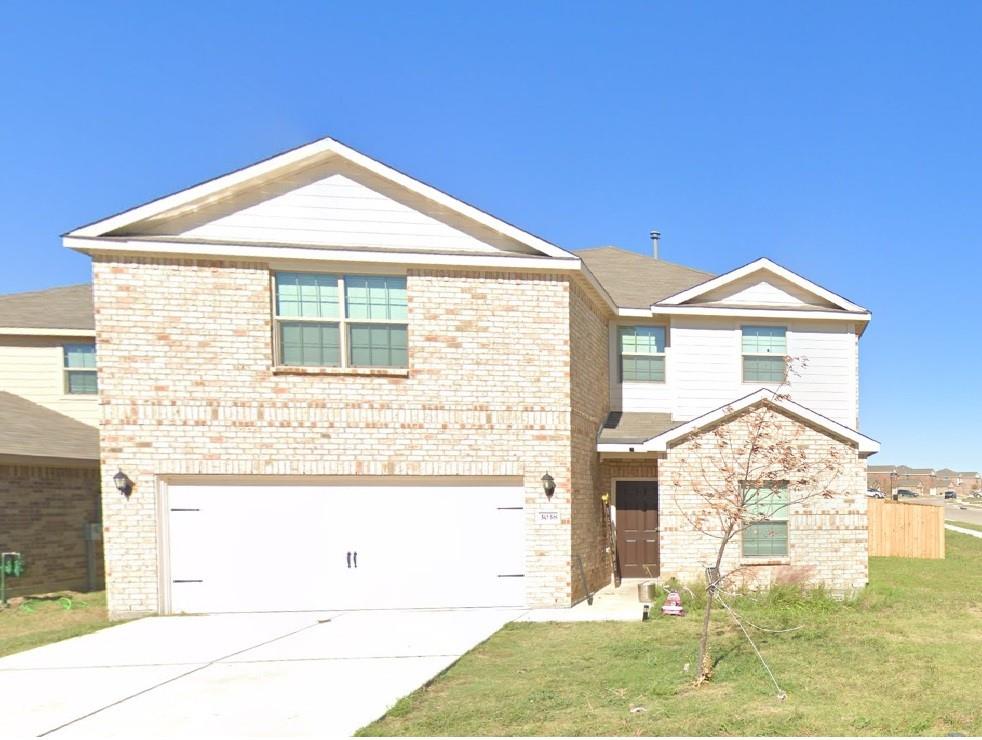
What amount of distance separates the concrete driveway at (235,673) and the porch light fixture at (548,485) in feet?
7.10

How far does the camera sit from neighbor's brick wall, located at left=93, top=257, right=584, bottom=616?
32.6 ft

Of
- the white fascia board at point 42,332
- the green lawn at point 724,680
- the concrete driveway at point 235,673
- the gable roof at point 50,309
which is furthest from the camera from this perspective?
the gable roof at point 50,309

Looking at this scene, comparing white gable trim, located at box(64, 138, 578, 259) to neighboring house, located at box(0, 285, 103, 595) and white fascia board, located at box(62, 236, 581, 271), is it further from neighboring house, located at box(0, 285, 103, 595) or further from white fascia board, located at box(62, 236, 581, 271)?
neighboring house, located at box(0, 285, 103, 595)

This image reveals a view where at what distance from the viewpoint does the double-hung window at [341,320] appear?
33.9 ft

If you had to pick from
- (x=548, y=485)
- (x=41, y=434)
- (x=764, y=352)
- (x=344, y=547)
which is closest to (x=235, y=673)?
(x=344, y=547)

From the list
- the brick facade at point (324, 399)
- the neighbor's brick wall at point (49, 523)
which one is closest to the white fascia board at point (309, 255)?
the brick facade at point (324, 399)

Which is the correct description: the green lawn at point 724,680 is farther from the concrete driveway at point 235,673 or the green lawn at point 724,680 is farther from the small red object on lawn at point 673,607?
the concrete driveway at point 235,673

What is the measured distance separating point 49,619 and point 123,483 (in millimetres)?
3295

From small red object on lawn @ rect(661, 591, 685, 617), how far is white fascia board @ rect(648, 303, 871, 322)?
21.5 feet

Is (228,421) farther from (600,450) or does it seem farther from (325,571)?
(600,450)

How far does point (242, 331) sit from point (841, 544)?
11.9m

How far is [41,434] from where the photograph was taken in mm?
13141

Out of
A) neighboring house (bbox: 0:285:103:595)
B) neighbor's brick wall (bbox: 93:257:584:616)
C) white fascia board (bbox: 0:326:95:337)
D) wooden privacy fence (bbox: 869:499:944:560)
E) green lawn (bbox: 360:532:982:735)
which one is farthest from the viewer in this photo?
wooden privacy fence (bbox: 869:499:944:560)

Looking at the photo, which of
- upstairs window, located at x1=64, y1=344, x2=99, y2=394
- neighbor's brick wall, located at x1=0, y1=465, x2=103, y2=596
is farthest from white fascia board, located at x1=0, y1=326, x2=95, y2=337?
neighbor's brick wall, located at x1=0, y1=465, x2=103, y2=596
